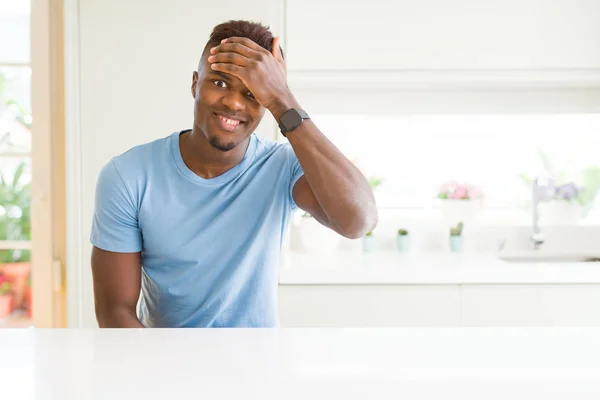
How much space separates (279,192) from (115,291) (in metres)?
0.40

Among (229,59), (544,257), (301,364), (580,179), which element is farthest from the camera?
(580,179)

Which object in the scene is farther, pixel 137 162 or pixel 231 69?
pixel 137 162

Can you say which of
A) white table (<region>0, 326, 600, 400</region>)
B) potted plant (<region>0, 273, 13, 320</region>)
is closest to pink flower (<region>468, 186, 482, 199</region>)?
white table (<region>0, 326, 600, 400</region>)

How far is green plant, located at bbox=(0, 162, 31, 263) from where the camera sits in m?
2.57

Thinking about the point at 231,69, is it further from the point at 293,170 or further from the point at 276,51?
the point at 293,170

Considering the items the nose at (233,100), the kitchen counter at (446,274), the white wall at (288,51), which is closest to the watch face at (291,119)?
the nose at (233,100)

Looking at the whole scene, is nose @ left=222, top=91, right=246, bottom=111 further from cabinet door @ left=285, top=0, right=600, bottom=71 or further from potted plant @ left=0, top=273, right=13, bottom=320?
potted plant @ left=0, top=273, right=13, bottom=320

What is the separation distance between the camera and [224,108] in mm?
1263

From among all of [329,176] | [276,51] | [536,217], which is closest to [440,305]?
[536,217]

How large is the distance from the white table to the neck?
0.43m

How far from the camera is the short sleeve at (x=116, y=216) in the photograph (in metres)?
1.27

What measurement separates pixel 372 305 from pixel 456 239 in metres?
0.73

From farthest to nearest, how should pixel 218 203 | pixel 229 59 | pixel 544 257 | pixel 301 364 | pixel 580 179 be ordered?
1. pixel 580 179
2. pixel 544 257
3. pixel 218 203
4. pixel 229 59
5. pixel 301 364

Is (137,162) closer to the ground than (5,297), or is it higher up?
higher up
